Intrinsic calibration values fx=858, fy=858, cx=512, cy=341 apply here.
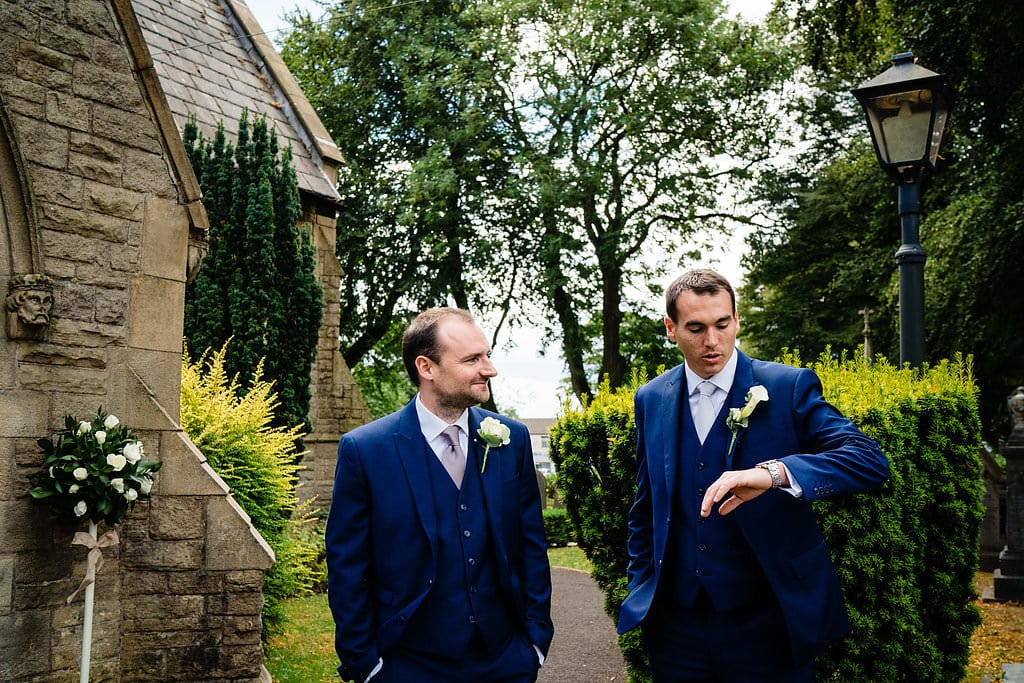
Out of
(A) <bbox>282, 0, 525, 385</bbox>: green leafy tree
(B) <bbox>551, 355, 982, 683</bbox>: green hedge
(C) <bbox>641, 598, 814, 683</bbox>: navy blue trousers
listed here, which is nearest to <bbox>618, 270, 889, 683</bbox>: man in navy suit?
(C) <bbox>641, 598, 814, 683</bbox>: navy blue trousers

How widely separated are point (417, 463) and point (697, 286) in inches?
45.6

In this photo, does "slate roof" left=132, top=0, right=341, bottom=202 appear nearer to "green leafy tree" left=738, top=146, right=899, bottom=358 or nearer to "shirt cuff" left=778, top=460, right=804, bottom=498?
"shirt cuff" left=778, top=460, right=804, bottom=498

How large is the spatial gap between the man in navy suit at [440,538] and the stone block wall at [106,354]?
3.33 meters

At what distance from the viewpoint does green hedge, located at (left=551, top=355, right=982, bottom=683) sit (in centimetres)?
471

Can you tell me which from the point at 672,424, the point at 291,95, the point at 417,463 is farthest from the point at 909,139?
the point at 291,95

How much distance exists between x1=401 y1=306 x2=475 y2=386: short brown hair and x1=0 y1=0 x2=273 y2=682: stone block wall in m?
3.31

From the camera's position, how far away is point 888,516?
4719 millimetres

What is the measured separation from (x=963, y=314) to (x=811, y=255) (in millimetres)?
8841

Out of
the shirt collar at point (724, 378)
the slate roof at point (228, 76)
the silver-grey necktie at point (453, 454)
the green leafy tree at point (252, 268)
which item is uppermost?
the slate roof at point (228, 76)

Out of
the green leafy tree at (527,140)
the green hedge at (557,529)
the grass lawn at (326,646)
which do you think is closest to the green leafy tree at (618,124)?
the green leafy tree at (527,140)

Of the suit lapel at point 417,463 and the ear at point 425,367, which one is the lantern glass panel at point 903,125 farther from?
the suit lapel at point 417,463

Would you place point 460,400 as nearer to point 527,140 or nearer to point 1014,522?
point 1014,522

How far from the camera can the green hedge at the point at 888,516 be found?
4.71 metres

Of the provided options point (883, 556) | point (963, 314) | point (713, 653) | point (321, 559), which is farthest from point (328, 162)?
point (713, 653)
